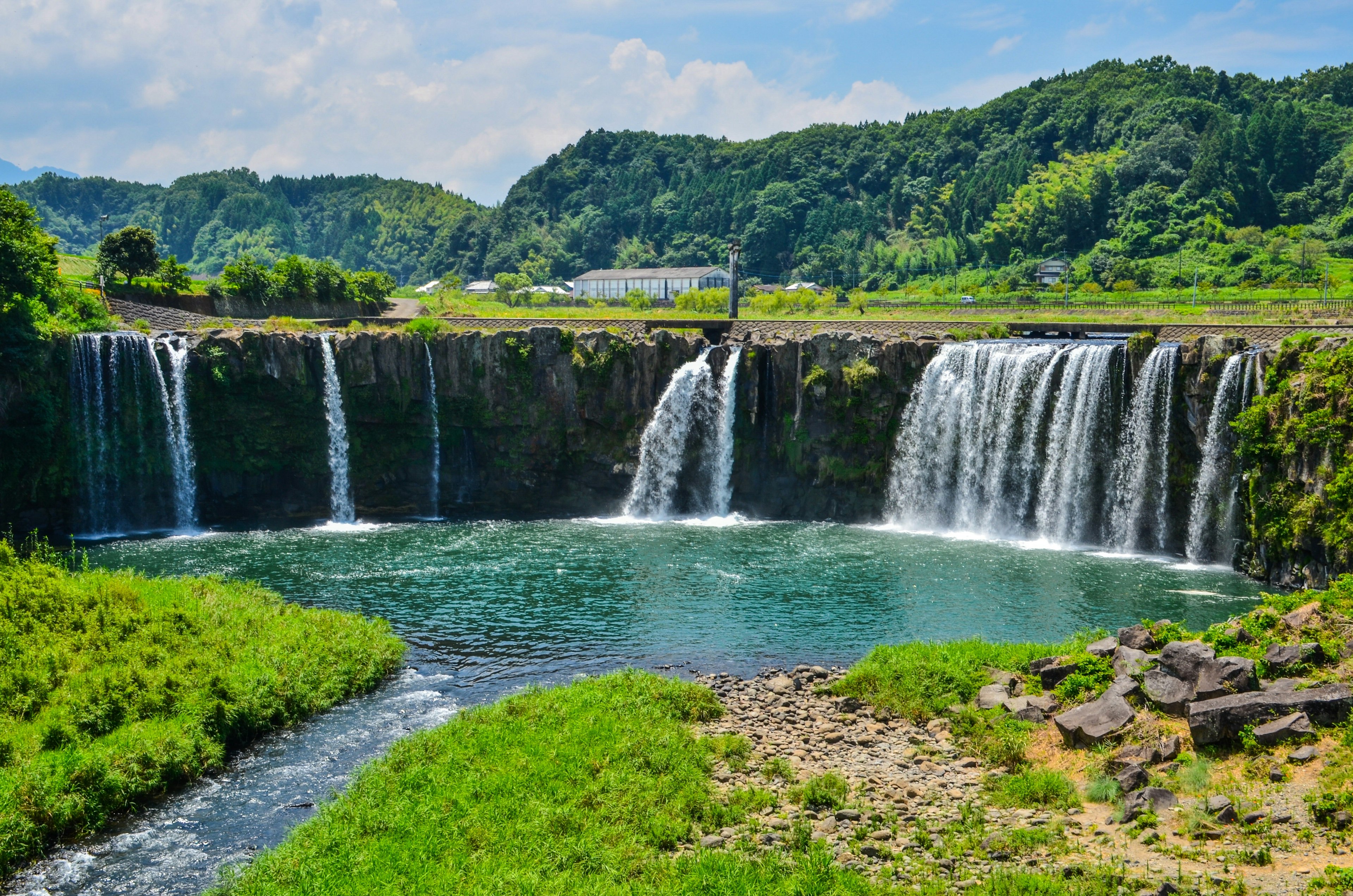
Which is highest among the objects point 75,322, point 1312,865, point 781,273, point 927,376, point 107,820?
point 781,273

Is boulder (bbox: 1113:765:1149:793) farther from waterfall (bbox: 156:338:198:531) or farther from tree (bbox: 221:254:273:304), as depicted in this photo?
tree (bbox: 221:254:273:304)

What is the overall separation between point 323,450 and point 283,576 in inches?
645

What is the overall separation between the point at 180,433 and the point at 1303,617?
51.6m

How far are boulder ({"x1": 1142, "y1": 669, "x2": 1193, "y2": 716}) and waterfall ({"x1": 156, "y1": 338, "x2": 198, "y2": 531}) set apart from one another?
1883 inches

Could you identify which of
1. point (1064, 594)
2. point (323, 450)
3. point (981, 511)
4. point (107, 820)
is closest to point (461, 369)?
point (323, 450)

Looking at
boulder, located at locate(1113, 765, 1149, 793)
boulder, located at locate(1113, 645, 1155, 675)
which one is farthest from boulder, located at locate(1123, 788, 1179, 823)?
boulder, located at locate(1113, 645, 1155, 675)

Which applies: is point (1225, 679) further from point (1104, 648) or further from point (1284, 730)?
point (1104, 648)

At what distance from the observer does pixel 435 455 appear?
58812 millimetres

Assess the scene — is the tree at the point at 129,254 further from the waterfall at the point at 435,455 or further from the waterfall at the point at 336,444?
the waterfall at the point at 435,455

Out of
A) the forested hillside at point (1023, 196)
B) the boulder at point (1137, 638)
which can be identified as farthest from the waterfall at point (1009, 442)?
the forested hillside at point (1023, 196)

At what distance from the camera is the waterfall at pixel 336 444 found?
56.3 m

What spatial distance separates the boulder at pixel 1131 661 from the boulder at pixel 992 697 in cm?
265

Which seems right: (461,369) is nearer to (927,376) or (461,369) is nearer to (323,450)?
(323,450)

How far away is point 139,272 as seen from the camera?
230 ft
